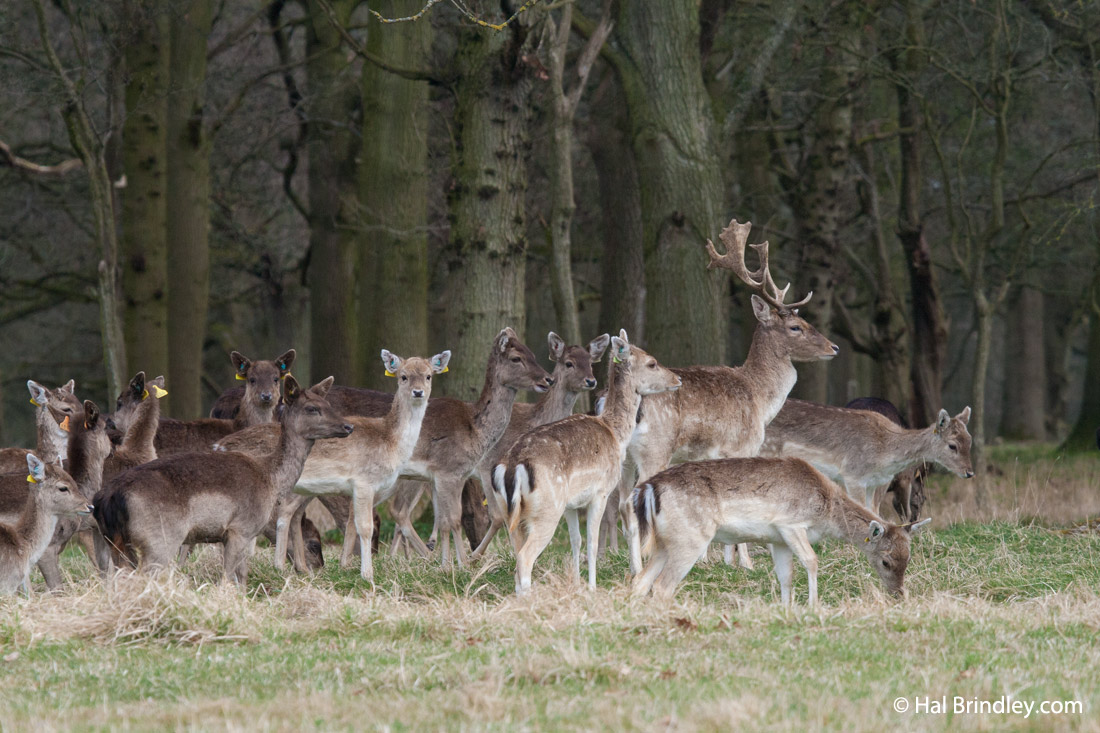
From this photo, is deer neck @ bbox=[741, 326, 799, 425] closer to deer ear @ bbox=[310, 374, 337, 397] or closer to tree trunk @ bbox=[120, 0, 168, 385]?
deer ear @ bbox=[310, 374, 337, 397]

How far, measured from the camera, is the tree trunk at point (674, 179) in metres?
12.5

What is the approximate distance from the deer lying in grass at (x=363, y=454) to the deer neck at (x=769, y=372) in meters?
2.55

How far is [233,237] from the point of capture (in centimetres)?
1952

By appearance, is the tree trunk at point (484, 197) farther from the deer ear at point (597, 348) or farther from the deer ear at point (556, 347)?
the deer ear at point (597, 348)

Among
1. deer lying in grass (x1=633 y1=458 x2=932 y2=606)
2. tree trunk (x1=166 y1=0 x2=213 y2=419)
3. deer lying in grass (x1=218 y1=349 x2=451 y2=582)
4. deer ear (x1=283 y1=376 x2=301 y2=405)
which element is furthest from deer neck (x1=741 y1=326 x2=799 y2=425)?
tree trunk (x1=166 y1=0 x2=213 y2=419)

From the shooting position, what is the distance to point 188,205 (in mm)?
15953

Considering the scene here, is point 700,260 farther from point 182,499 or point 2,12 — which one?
point 2,12

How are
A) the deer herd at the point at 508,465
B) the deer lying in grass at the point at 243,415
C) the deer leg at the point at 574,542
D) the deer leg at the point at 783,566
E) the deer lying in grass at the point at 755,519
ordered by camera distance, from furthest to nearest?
the deer lying in grass at the point at 243,415
the deer leg at the point at 574,542
the deer leg at the point at 783,566
the deer herd at the point at 508,465
the deer lying in grass at the point at 755,519

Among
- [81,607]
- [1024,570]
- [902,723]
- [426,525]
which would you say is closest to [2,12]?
[426,525]

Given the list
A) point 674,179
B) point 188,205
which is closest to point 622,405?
point 674,179

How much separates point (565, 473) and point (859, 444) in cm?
389

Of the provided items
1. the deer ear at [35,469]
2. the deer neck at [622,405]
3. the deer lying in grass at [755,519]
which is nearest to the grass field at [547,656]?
the deer lying in grass at [755,519]

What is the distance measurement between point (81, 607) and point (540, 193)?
41.1 feet

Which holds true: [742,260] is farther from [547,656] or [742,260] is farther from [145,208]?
[145,208]
